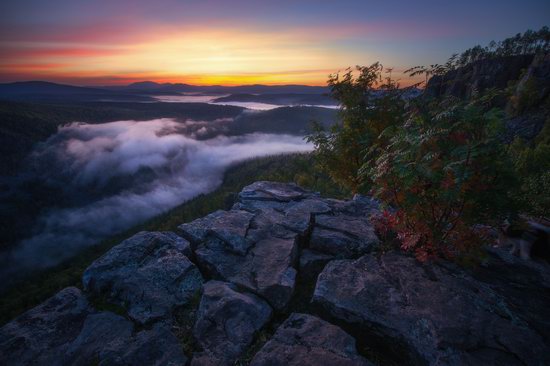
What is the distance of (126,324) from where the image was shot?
696cm

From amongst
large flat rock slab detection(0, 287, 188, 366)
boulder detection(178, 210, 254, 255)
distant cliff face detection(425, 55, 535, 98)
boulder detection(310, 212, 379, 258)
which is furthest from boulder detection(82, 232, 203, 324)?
distant cliff face detection(425, 55, 535, 98)

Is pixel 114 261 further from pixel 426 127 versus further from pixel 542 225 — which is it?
pixel 542 225

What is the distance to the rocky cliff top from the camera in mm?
5613

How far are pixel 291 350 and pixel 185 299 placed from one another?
133 inches

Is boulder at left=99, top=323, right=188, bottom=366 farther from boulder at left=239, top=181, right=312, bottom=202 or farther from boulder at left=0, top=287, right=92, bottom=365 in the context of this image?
boulder at left=239, top=181, right=312, bottom=202

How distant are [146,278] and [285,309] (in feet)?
13.3

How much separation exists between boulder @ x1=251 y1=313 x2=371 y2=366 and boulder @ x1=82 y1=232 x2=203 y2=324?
2.88 metres

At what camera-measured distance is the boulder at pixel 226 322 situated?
235 inches

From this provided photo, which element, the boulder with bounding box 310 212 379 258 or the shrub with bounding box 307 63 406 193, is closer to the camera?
the boulder with bounding box 310 212 379 258

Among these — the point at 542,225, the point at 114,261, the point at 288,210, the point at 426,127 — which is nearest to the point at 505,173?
the point at 426,127

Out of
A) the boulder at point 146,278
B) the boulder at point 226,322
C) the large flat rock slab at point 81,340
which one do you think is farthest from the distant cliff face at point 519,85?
the large flat rock slab at point 81,340

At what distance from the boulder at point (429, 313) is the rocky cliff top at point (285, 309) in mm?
23

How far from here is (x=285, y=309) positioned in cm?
723

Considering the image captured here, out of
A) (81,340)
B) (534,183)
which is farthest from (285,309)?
(534,183)
